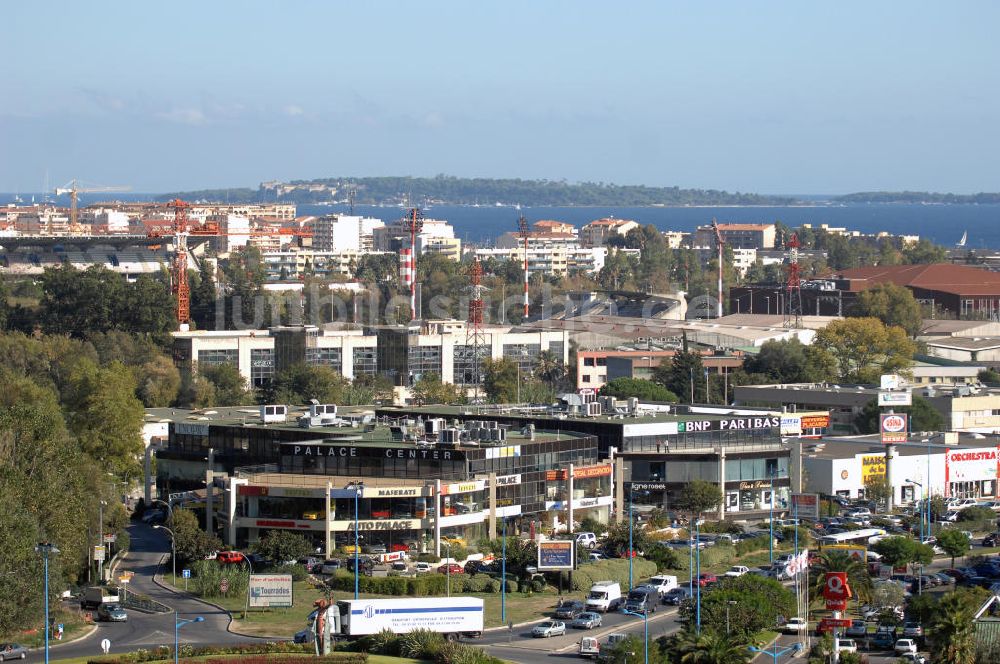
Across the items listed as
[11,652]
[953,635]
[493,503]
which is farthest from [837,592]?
[11,652]

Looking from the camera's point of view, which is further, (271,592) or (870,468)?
(870,468)

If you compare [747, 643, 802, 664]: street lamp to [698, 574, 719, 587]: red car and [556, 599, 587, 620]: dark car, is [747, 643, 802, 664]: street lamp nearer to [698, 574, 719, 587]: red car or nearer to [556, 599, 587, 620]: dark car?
[556, 599, 587, 620]: dark car

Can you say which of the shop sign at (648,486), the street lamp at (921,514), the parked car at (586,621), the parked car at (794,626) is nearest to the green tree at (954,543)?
the street lamp at (921,514)

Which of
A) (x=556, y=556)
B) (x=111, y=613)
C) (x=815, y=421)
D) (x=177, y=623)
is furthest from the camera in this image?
(x=815, y=421)

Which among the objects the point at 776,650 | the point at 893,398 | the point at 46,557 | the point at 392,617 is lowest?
the point at 776,650

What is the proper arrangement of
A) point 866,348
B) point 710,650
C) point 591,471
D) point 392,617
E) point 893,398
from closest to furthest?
point 710,650, point 392,617, point 591,471, point 893,398, point 866,348

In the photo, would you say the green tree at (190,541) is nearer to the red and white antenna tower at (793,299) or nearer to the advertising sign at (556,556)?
the advertising sign at (556,556)

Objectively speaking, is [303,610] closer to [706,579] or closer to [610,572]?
[610,572]

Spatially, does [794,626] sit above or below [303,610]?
above
